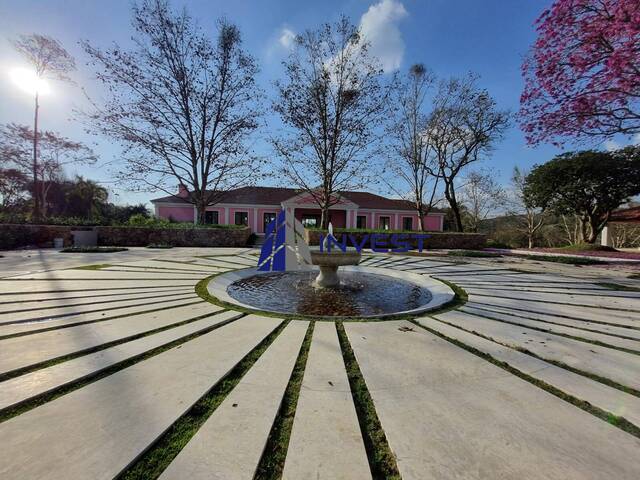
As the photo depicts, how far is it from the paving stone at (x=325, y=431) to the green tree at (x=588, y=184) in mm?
19844

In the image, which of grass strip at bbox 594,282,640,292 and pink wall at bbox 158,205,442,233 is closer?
grass strip at bbox 594,282,640,292

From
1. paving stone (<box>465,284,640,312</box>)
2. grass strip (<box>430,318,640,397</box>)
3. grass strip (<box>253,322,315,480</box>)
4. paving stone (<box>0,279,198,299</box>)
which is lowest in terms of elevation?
grass strip (<box>430,318,640,397</box>)

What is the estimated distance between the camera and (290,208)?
20.7 meters

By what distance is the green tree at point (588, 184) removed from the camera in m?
14.2

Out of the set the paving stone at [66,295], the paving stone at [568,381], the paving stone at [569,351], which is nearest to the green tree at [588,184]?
the paving stone at [569,351]

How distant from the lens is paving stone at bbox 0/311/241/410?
1541mm

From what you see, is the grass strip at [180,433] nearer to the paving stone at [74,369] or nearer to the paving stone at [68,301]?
the paving stone at [74,369]

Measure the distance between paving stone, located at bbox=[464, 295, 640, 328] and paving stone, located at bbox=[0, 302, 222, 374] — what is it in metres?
4.09

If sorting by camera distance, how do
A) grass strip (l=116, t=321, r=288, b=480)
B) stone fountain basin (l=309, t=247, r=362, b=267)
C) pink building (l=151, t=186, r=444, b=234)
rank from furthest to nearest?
pink building (l=151, t=186, r=444, b=234)
stone fountain basin (l=309, t=247, r=362, b=267)
grass strip (l=116, t=321, r=288, b=480)

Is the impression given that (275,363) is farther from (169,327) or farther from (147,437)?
(169,327)

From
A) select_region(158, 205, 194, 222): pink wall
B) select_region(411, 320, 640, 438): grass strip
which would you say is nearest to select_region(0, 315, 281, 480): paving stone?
select_region(411, 320, 640, 438): grass strip

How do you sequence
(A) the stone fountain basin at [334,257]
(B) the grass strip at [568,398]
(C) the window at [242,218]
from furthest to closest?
(C) the window at [242,218] → (A) the stone fountain basin at [334,257] → (B) the grass strip at [568,398]

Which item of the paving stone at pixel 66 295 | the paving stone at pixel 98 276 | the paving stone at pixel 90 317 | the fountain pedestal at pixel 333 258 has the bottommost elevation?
the paving stone at pixel 90 317

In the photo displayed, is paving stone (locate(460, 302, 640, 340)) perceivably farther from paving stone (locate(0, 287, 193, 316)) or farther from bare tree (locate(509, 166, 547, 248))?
bare tree (locate(509, 166, 547, 248))
